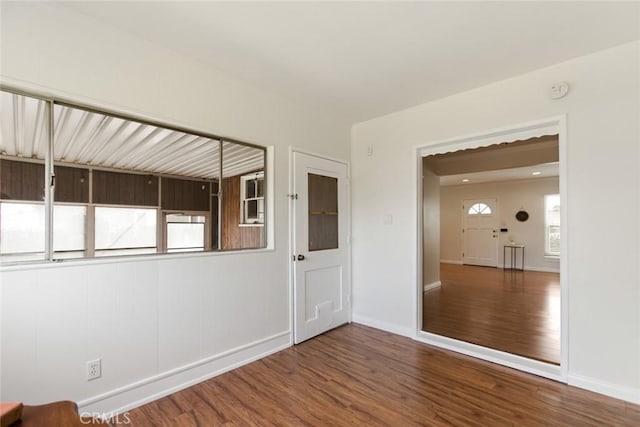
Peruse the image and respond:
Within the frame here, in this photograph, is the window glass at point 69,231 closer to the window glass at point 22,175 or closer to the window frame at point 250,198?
the window glass at point 22,175

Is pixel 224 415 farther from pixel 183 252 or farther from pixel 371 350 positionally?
pixel 371 350

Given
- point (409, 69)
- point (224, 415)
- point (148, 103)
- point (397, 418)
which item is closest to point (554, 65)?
point (409, 69)

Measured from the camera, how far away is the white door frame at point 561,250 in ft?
7.95

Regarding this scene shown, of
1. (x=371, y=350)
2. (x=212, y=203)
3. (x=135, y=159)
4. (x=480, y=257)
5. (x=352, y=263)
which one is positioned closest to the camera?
(x=135, y=159)

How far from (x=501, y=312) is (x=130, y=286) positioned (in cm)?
455

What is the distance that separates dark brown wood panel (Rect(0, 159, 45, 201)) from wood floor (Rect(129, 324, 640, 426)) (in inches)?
61.5

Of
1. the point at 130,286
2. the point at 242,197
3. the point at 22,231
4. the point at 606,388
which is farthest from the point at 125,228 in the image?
the point at 606,388

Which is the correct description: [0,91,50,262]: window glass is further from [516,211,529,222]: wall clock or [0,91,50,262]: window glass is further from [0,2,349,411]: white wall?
[516,211,529,222]: wall clock

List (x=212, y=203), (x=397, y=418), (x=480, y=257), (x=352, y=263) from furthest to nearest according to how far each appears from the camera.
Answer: (x=480, y=257), (x=352, y=263), (x=212, y=203), (x=397, y=418)

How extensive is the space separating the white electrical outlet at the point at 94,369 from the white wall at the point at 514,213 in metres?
9.28

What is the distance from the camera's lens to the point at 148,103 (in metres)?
2.17

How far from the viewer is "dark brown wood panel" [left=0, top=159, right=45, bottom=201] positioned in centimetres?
167

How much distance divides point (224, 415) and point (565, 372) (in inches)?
105

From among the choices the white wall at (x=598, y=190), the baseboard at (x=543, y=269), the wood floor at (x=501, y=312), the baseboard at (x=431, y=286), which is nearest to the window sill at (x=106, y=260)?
the wood floor at (x=501, y=312)
